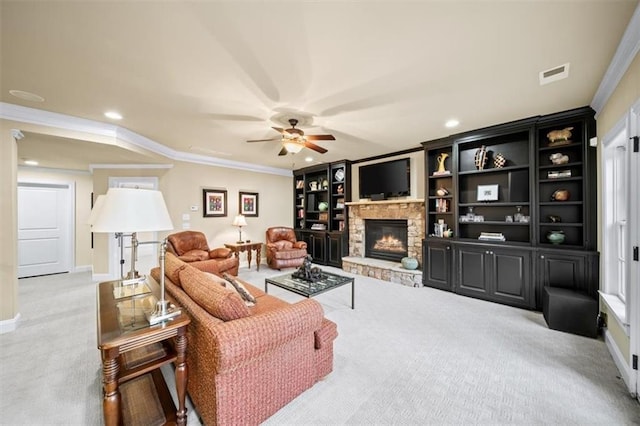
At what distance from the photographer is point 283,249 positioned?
5.93 meters

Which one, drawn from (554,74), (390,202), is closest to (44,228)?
(390,202)

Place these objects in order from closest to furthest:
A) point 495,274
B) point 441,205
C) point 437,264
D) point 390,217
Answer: point 495,274, point 437,264, point 441,205, point 390,217

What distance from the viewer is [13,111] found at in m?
2.86

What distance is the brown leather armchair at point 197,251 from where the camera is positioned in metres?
4.59

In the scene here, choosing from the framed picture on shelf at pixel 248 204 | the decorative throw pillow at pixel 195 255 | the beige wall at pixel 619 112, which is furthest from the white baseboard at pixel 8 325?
the beige wall at pixel 619 112

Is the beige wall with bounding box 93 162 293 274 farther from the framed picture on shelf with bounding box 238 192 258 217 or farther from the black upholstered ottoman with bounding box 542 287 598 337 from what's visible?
the black upholstered ottoman with bounding box 542 287 598 337

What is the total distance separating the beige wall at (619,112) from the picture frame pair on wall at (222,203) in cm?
602

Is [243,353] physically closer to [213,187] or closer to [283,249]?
[283,249]

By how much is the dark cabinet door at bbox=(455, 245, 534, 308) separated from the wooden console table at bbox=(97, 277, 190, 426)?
3.90 meters

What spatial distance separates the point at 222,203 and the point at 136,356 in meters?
4.43

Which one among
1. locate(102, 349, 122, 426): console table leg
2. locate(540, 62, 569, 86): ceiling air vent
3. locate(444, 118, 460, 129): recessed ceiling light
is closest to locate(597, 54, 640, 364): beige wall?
locate(540, 62, 569, 86): ceiling air vent

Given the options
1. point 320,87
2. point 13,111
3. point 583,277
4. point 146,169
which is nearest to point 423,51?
point 320,87

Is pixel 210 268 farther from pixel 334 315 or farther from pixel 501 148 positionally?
pixel 501 148

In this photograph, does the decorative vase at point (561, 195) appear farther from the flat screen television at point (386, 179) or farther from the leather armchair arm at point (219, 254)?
the leather armchair arm at point (219, 254)
